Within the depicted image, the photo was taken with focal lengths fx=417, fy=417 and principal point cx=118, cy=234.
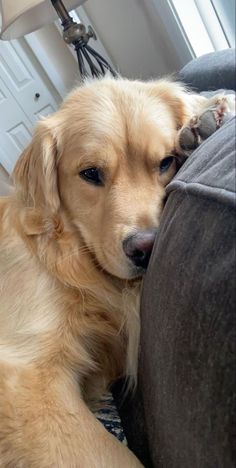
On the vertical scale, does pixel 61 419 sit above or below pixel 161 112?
below

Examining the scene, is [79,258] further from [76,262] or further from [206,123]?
[206,123]

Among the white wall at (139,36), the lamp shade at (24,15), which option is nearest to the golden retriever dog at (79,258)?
the lamp shade at (24,15)

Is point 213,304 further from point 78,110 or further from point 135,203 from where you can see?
point 78,110

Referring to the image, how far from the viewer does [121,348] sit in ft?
3.65

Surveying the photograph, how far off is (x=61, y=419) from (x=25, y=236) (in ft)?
1.61

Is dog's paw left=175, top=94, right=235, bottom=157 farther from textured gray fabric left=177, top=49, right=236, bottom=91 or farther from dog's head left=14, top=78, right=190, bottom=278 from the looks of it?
textured gray fabric left=177, top=49, right=236, bottom=91

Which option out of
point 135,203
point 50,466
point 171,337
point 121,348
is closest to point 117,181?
point 135,203

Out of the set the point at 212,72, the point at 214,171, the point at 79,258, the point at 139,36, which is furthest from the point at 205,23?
the point at 214,171

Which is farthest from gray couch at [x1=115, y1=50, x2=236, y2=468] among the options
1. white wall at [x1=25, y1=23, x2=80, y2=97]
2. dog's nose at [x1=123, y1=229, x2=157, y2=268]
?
white wall at [x1=25, y1=23, x2=80, y2=97]

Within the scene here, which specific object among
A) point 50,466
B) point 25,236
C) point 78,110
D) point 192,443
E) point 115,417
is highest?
point 78,110

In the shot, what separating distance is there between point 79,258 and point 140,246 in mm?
260

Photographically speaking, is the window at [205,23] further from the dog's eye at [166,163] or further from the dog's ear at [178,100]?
the dog's eye at [166,163]

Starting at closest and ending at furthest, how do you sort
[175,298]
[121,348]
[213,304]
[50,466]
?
[213,304], [175,298], [50,466], [121,348]

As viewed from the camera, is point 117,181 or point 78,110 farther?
point 78,110
